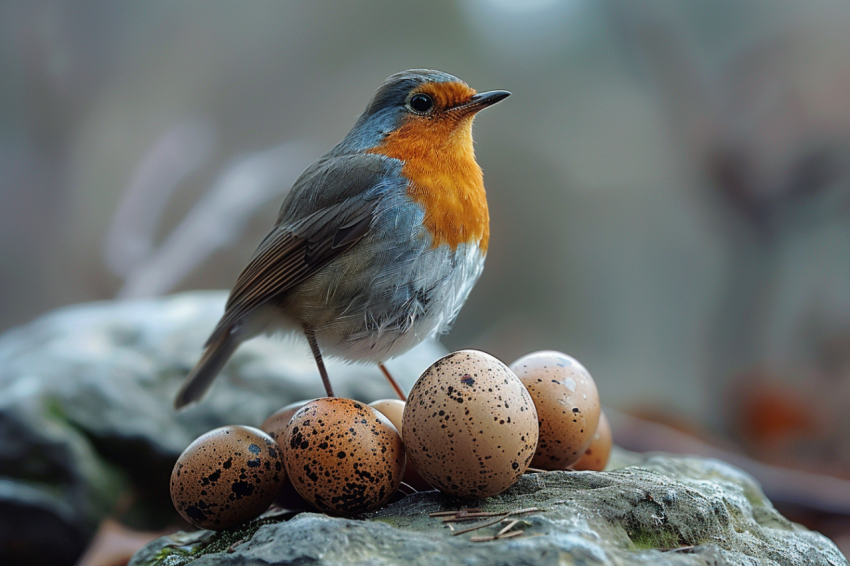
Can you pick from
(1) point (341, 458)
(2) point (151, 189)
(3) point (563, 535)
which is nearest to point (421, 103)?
(1) point (341, 458)

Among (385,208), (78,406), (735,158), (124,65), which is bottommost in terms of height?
(78,406)

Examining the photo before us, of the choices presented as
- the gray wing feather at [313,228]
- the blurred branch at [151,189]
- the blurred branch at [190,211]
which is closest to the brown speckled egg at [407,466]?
the gray wing feather at [313,228]

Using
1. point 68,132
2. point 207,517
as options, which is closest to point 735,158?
point 207,517

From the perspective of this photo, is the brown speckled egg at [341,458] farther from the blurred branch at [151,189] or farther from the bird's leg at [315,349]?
the blurred branch at [151,189]

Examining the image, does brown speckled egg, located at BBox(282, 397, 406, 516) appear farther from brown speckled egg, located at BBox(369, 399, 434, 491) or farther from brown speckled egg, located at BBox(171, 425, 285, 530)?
brown speckled egg, located at BBox(369, 399, 434, 491)

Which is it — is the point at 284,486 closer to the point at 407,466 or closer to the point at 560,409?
the point at 407,466

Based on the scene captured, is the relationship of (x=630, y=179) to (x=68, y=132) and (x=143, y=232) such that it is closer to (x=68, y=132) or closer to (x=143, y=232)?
(x=143, y=232)
